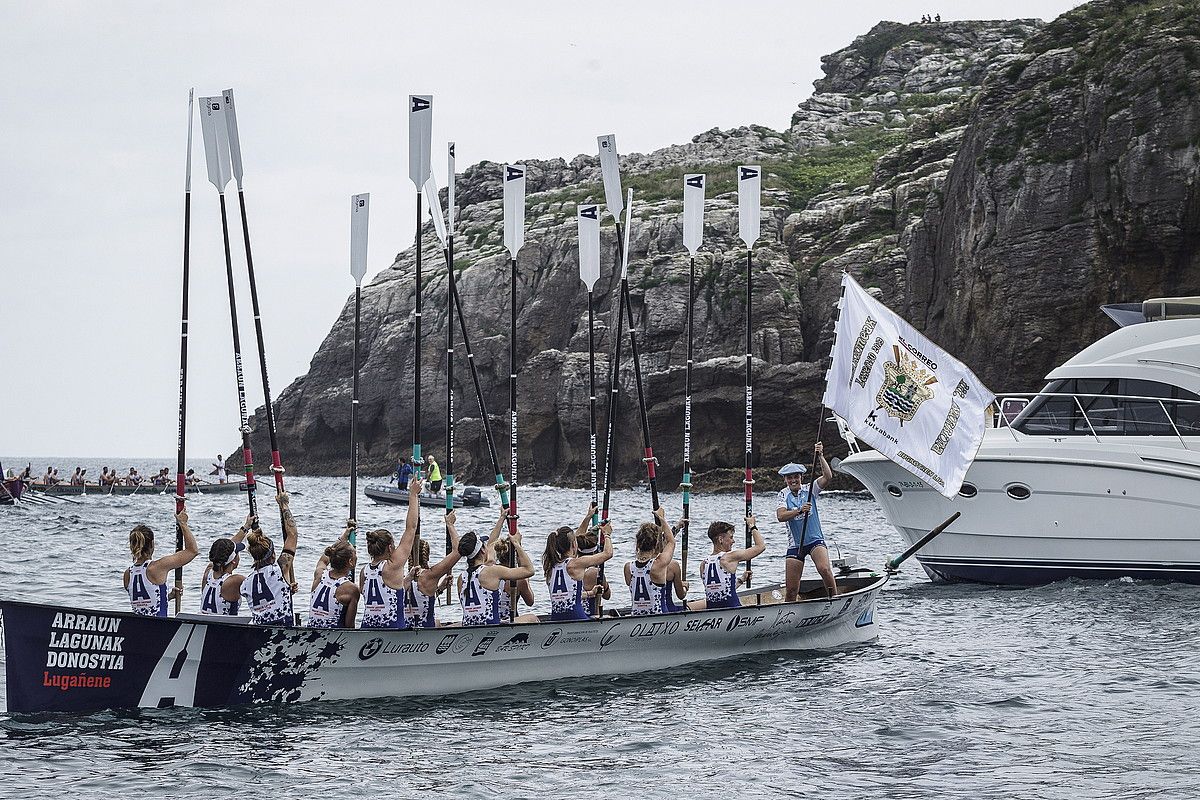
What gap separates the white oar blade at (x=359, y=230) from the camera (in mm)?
19641

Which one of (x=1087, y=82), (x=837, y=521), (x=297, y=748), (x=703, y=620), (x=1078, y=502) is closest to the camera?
(x=297, y=748)

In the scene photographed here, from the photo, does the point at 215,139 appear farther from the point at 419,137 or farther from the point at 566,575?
the point at 566,575

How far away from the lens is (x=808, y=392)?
6341 cm

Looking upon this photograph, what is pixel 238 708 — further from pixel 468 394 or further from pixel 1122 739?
pixel 468 394

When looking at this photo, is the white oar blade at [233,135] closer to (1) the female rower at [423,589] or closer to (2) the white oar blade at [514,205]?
(2) the white oar blade at [514,205]

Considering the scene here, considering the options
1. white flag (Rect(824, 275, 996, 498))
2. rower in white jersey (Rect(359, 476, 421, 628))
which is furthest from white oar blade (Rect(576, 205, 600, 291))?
rower in white jersey (Rect(359, 476, 421, 628))

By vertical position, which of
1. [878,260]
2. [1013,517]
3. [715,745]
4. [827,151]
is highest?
[827,151]

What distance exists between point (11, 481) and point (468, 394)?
1364 inches

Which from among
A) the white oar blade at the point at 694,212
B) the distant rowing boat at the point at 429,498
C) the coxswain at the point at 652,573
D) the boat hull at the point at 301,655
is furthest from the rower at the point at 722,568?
the distant rowing boat at the point at 429,498

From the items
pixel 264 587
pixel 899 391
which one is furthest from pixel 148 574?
pixel 899 391

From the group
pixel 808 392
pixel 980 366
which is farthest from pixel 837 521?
pixel 808 392

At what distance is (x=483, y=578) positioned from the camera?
14430 mm

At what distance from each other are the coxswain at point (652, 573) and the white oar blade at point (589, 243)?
6108 millimetres

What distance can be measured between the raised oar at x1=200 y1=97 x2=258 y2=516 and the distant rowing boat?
31.5m
